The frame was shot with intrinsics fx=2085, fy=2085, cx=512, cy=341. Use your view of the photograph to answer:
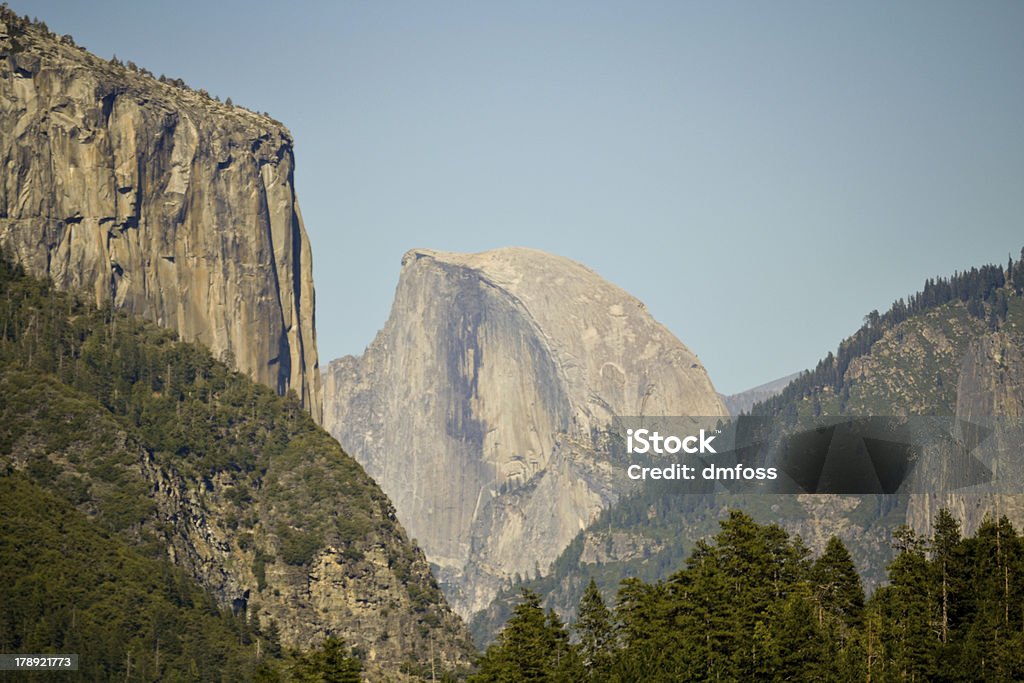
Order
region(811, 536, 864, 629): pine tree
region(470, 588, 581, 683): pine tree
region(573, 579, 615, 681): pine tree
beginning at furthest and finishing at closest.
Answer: region(811, 536, 864, 629): pine tree → region(573, 579, 615, 681): pine tree → region(470, 588, 581, 683): pine tree

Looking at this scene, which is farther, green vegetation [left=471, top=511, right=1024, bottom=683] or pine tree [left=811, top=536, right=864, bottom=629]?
pine tree [left=811, top=536, right=864, bottom=629]

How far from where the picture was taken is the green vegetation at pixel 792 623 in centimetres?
15312

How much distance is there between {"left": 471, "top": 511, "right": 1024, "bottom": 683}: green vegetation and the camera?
502 feet

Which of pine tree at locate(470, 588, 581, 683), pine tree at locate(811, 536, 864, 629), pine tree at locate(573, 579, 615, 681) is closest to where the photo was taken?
pine tree at locate(470, 588, 581, 683)

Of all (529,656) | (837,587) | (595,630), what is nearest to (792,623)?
(529,656)

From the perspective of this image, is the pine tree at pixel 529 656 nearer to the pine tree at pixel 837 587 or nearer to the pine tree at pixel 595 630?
the pine tree at pixel 595 630

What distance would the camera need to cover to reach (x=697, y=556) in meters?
179

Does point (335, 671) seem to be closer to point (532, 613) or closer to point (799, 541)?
point (532, 613)

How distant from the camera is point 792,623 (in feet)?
508

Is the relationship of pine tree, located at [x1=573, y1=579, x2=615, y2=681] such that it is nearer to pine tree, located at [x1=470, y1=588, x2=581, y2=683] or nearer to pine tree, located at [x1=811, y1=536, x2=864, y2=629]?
pine tree, located at [x1=470, y1=588, x2=581, y2=683]

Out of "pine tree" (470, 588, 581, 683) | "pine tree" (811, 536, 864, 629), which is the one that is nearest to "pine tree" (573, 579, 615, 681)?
"pine tree" (470, 588, 581, 683)

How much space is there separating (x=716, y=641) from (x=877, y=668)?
12.1 metres

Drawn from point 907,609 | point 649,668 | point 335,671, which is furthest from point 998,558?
point 335,671

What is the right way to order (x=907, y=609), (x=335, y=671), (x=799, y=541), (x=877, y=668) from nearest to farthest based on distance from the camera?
(x=335, y=671), (x=877, y=668), (x=907, y=609), (x=799, y=541)
